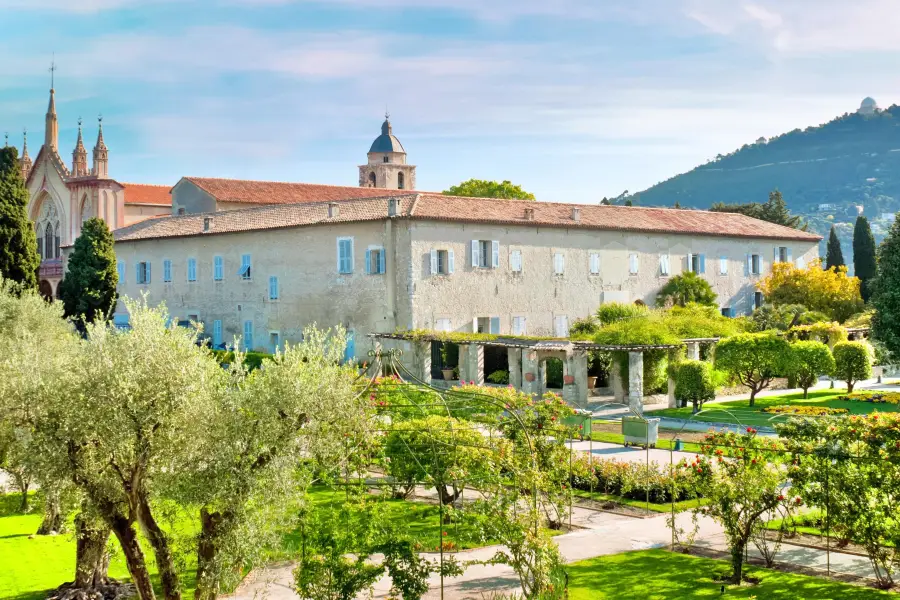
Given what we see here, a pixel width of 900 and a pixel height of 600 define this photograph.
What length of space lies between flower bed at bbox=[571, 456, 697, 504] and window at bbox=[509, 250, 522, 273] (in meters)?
20.1

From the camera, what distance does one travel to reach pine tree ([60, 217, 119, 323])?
44938mm

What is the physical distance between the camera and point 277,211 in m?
43.4

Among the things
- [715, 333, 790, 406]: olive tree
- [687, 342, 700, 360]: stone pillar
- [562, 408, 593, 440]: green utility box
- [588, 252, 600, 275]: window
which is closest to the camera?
[562, 408, 593, 440]: green utility box

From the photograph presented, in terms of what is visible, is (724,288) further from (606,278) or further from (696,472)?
(696,472)

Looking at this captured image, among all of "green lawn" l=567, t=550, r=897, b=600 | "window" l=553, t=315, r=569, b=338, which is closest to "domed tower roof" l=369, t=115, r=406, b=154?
"window" l=553, t=315, r=569, b=338

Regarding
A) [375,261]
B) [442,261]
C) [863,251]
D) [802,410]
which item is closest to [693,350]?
[802,410]

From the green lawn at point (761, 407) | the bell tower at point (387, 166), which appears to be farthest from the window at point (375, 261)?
the bell tower at point (387, 166)

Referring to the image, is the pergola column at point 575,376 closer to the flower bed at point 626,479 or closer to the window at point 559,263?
the window at point 559,263

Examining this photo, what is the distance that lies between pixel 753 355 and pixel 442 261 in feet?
42.9

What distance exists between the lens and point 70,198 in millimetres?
62719

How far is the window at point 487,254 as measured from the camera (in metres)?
39.1

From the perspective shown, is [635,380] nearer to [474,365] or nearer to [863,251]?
[474,365]

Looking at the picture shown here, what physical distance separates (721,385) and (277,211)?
21153 mm

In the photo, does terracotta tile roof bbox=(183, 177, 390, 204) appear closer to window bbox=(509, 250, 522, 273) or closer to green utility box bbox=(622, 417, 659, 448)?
window bbox=(509, 250, 522, 273)
